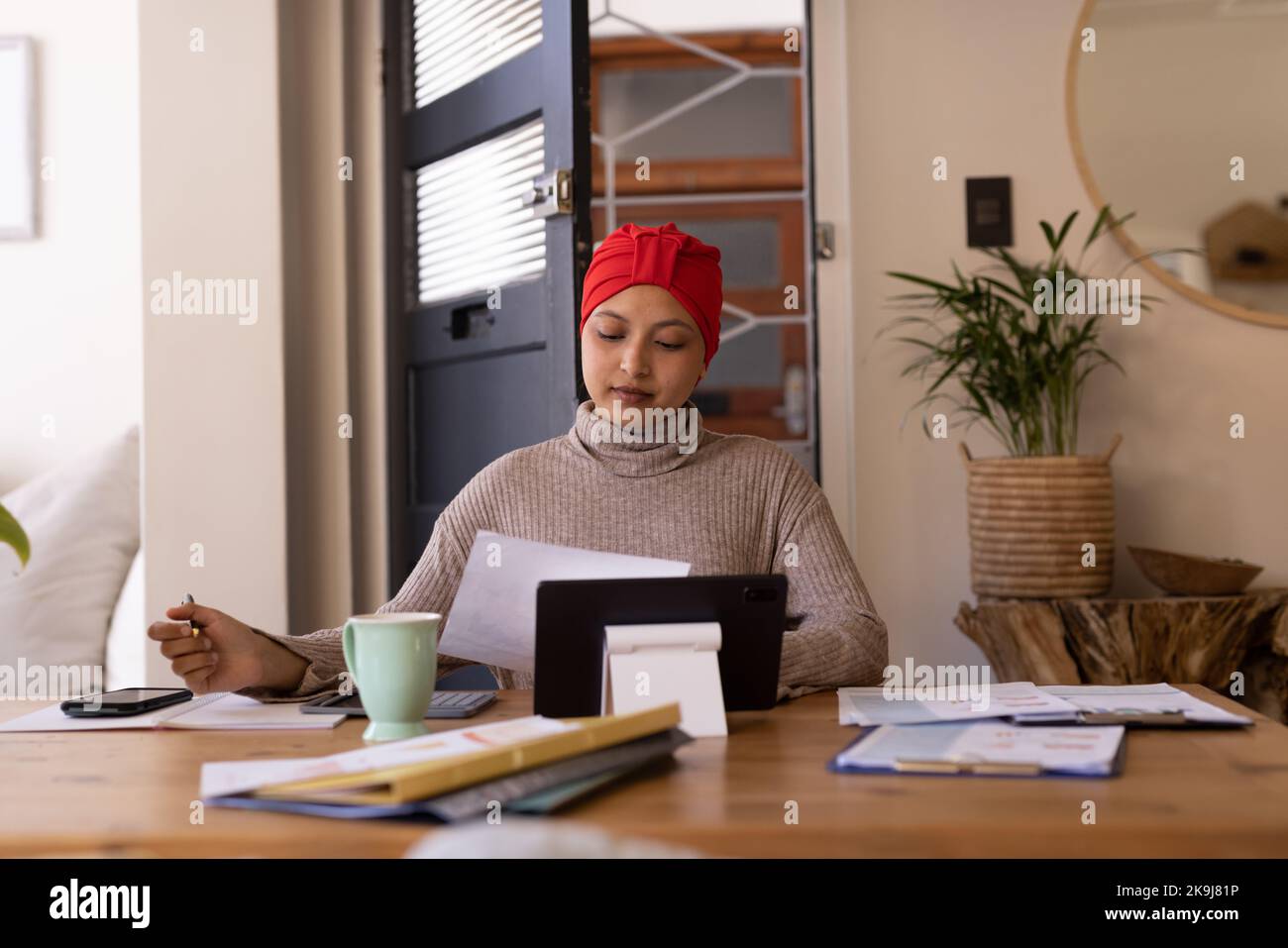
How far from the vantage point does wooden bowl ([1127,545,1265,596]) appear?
2627 mm

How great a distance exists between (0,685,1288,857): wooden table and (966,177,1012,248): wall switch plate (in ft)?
6.82

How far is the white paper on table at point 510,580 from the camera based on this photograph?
132 cm

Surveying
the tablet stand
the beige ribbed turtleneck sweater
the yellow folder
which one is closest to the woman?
the beige ribbed turtleneck sweater

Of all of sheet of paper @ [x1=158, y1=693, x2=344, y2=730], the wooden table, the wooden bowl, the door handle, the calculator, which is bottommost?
the wooden bowl

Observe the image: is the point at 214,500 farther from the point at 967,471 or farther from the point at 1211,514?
the point at 1211,514

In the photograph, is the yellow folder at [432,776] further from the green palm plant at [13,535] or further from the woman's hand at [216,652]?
the woman's hand at [216,652]

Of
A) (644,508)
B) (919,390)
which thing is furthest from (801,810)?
(919,390)

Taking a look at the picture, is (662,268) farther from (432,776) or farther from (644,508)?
(432,776)

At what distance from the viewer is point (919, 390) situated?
2990mm

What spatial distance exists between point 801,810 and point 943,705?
37 centimetres

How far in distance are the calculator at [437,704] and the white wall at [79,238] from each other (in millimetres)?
2246

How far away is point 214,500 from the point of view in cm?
286

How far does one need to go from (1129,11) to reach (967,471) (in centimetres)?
117

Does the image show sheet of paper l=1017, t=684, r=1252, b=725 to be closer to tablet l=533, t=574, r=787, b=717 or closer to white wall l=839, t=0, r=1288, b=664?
tablet l=533, t=574, r=787, b=717
